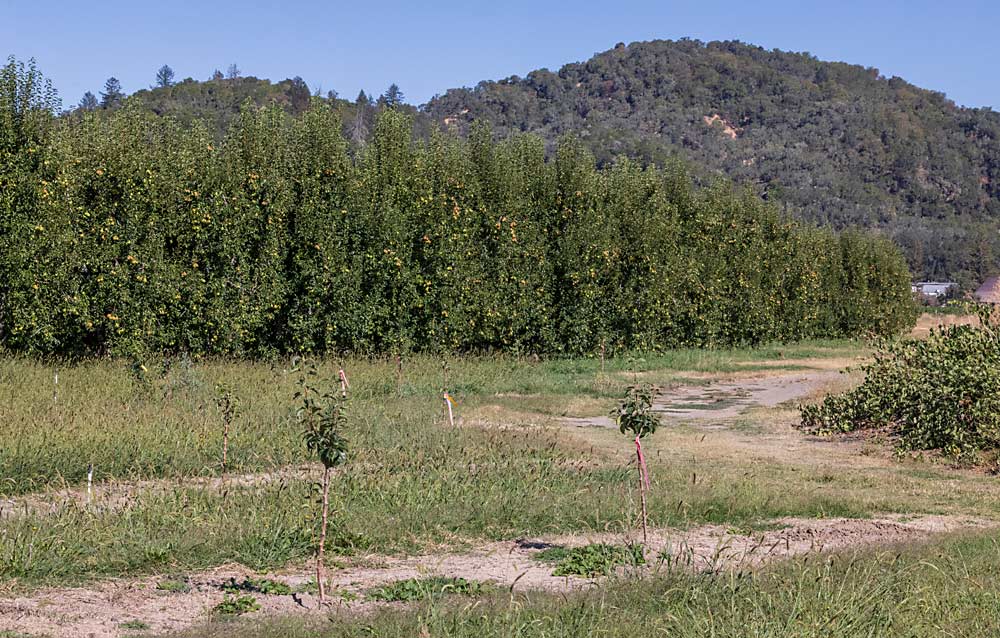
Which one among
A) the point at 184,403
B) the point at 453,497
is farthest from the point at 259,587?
the point at 184,403

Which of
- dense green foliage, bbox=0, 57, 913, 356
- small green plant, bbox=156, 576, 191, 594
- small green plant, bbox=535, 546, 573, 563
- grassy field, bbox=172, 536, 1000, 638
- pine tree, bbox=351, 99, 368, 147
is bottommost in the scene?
small green plant, bbox=535, 546, 573, 563

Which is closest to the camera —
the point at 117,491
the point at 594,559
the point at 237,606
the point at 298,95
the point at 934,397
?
the point at 237,606

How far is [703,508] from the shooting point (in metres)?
10.0

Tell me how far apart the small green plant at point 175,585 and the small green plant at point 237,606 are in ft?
1.63

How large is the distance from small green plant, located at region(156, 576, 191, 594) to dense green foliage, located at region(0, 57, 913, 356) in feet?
44.3

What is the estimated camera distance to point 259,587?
7281mm

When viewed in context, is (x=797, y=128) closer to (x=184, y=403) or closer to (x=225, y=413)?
(x=184, y=403)

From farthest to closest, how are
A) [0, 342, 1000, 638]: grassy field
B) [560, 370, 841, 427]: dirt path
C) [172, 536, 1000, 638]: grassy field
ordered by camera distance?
1. [560, 370, 841, 427]: dirt path
2. [0, 342, 1000, 638]: grassy field
3. [172, 536, 1000, 638]: grassy field

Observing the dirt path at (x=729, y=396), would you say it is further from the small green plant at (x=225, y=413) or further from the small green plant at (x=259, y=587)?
the small green plant at (x=259, y=587)

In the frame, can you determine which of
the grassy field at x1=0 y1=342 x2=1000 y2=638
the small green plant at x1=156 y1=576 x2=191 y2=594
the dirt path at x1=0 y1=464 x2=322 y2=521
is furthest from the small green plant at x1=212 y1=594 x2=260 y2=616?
the dirt path at x1=0 y1=464 x2=322 y2=521

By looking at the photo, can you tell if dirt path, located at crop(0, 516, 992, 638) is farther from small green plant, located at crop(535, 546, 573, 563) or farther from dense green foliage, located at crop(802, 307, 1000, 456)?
dense green foliage, located at crop(802, 307, 1000, 456)

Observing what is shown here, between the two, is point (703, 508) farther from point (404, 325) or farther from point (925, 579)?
point (404, 325)

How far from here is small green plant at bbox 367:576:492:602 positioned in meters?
7.03

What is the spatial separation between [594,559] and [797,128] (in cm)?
12227
